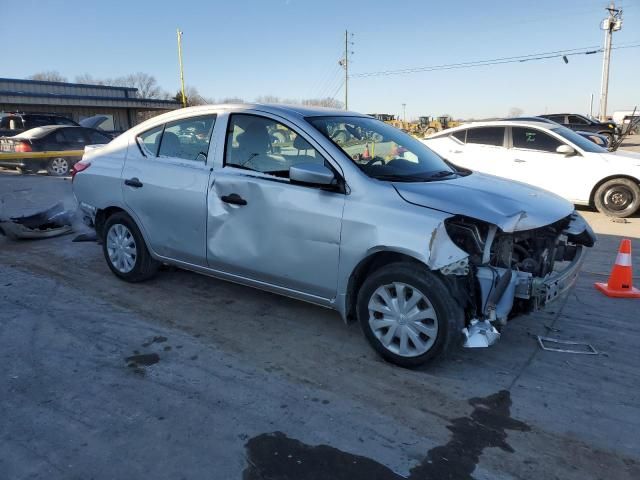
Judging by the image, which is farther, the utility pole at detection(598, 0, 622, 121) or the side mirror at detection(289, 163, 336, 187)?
the utility pole at detection(598, 0, 622, 121)

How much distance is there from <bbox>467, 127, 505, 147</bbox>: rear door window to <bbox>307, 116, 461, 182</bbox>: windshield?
5.57 meters

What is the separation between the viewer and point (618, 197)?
29.0ft

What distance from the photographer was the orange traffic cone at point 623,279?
16.3 feet

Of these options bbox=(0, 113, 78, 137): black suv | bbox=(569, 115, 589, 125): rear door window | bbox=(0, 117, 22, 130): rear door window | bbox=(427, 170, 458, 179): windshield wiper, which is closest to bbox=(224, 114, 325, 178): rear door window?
bbox=(427, 170, 458, 179): windshield wiper

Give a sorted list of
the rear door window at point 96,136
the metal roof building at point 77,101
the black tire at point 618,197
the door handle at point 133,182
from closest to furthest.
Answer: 1. the door handle at point 133,182
2. the black tire at point 618,197
3. the rear door window at point 96,136
4. the metal roof building at point 77,101

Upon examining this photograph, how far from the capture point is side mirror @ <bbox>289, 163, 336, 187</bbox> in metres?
3.51

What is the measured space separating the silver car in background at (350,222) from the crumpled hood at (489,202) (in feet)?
0.05

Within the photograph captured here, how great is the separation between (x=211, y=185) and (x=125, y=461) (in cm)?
226

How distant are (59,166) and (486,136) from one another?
11.5 m

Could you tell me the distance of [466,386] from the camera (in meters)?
3.35

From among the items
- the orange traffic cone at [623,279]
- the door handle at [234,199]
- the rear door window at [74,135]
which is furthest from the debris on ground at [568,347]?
the rear door window at [74,135]

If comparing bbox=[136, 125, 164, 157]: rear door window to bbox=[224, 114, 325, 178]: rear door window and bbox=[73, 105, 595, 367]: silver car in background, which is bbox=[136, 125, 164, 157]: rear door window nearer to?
bbox=[73, 105, 595, 367]: silver car in background

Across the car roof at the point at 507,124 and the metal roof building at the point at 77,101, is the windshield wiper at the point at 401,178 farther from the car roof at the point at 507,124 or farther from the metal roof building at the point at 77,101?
the metal roof building at the point at 77,101

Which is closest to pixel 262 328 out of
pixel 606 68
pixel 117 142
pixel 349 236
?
pixel 349 236
